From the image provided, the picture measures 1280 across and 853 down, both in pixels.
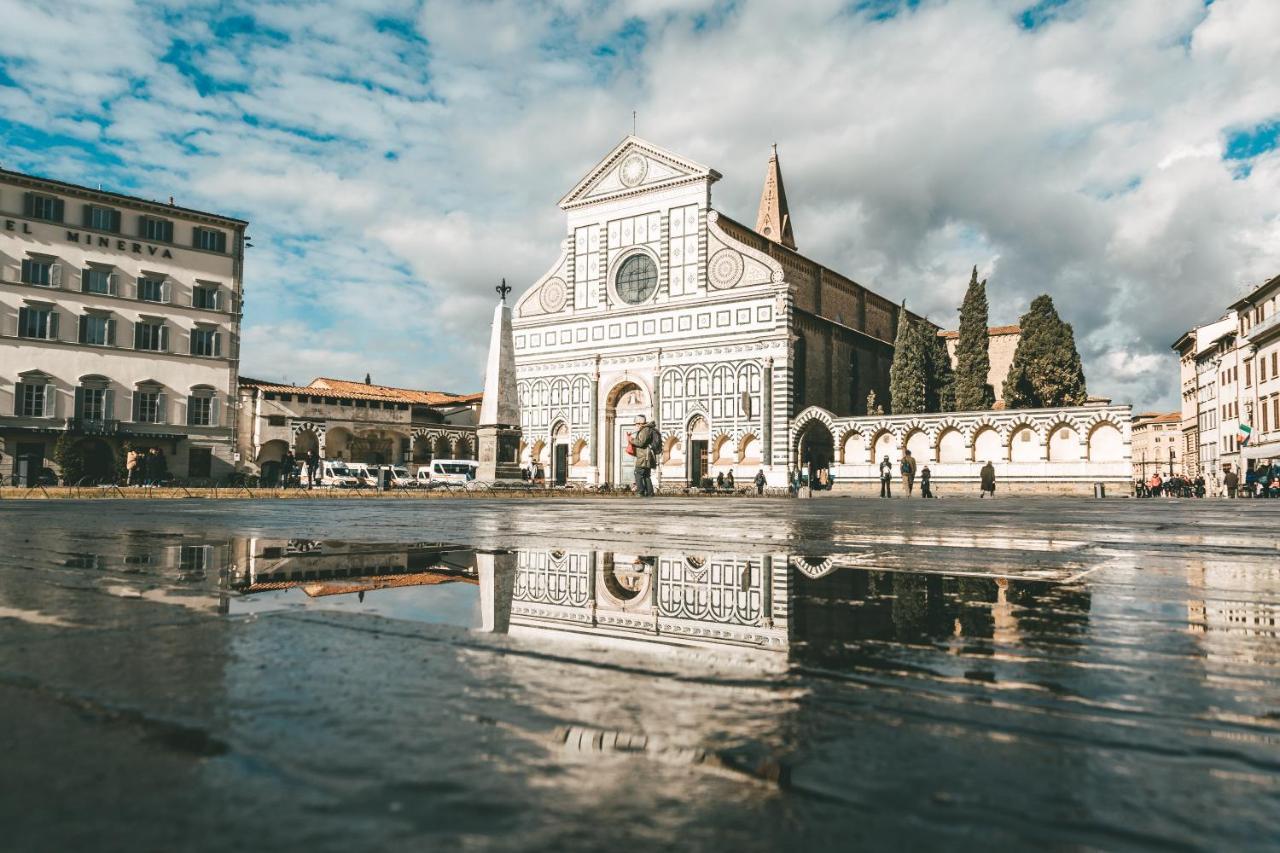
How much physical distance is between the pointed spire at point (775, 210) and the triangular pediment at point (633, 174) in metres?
14.6

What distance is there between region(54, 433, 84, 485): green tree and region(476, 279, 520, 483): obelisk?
53.4 ft

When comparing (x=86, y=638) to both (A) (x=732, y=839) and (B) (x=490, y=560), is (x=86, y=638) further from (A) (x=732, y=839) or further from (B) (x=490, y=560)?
(B) (x=490, y=560)

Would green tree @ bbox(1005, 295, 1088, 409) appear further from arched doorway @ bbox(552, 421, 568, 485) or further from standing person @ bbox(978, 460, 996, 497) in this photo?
arched doorway @ bbox(552, 421, 568, 485)

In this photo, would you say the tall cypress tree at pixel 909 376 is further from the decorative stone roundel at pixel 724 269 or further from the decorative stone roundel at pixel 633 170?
the decorative stone roundel at pixel 633 170

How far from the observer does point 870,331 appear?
48.8m

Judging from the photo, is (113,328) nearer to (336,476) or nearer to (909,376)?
(336,476)

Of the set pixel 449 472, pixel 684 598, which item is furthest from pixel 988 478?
pixel 684 598

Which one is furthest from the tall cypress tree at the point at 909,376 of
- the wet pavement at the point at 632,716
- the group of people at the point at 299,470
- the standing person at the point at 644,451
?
the wet pavement at the point at 632,716

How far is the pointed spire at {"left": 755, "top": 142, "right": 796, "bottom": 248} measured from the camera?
51.7 m

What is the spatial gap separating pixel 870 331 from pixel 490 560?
47430 mm

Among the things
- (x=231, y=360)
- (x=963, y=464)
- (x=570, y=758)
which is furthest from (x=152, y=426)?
(x=570, y=758)

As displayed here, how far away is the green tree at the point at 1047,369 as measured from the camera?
37375 millimetres

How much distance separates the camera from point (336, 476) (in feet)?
118

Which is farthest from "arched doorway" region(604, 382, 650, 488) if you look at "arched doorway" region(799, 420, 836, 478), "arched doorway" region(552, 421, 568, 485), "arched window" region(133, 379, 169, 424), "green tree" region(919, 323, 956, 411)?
"arched window" region(133, 379, 169, 424)
